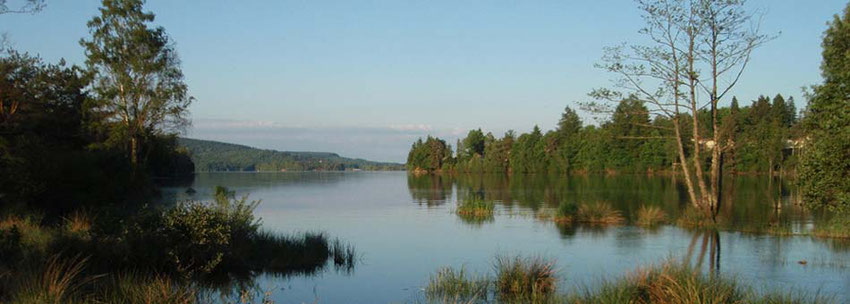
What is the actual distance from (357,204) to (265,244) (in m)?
24.3

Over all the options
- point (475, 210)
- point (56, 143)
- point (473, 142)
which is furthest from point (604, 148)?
point (56, 143)

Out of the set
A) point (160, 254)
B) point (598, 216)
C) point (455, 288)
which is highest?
point (598, 216)

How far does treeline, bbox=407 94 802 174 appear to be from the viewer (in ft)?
281

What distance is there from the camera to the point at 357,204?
41688 mm

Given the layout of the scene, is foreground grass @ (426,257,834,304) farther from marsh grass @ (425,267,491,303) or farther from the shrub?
the shrub

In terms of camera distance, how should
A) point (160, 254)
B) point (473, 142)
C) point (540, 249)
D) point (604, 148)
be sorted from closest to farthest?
point (160, 254)
point (540, 249)
point (604, 148)
point (473, 142)

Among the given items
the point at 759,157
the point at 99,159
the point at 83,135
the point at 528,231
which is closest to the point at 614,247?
the point at 528,231

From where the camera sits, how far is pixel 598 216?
88.7 feet

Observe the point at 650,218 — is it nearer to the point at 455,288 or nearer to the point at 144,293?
the point at 455,288

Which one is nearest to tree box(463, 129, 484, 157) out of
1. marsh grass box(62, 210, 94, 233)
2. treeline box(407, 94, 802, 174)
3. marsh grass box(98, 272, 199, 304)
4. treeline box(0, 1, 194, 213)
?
treeline box(407, 94, 802, 174)

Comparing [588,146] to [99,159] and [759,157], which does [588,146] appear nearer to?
[759,157]

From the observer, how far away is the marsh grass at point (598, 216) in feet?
87.3

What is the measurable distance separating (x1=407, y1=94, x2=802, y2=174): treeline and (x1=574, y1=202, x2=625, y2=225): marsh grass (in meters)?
48.4

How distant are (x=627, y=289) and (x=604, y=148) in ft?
332
